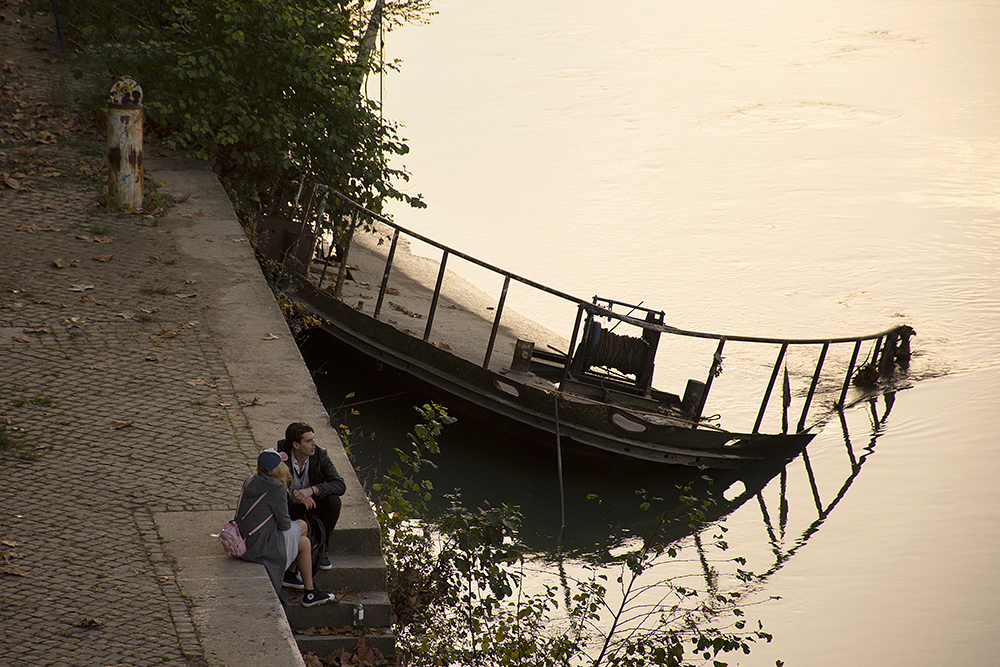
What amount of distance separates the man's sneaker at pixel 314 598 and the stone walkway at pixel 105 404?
3.26ft

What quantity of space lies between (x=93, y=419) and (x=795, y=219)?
21.8 m

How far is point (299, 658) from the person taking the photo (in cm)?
616

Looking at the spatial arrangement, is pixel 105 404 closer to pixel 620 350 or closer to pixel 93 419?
pixel 93 419

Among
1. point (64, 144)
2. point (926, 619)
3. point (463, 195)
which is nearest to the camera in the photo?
point (926, 619)

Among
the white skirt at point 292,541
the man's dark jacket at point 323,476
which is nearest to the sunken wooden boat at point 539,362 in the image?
the man's dark jacket at point 323,476

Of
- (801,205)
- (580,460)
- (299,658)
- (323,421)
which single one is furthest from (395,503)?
(801,205)

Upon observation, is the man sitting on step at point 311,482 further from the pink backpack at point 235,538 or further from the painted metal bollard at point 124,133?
the painted metal bollard at point 124,133

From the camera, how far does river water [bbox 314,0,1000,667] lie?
13008mm

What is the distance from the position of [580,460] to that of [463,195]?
14244mm

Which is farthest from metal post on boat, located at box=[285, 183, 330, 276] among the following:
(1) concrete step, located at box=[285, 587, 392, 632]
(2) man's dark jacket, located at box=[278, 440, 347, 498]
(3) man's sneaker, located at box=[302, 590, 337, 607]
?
(3) man's sneaker, located at box=[302, 590, 337, 607]

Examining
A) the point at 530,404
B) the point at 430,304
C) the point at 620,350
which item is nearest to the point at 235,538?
the point at 530,404

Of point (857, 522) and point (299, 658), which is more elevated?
point (299, 658)

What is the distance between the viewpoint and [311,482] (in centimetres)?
739

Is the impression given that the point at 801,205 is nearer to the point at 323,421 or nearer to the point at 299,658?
the point at 323,421
